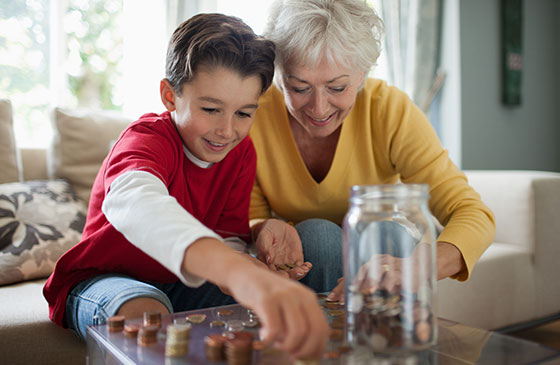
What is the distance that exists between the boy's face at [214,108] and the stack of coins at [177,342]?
1.66 feet

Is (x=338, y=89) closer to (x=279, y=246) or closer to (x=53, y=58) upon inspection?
(x=279, y=246)

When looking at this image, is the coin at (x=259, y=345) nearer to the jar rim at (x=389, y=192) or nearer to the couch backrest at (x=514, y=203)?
the jar rim at (x=389, y=192)

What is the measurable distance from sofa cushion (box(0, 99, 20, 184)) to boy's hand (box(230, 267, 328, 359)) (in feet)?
4.59

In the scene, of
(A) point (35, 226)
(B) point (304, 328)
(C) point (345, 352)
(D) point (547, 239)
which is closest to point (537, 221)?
(D) point (547, 239)

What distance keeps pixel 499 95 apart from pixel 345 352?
363cm

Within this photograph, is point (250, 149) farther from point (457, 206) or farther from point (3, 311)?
point (3, 311)

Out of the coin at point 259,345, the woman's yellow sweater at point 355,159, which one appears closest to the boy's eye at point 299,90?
the woman's yellow sweater at point 355,159

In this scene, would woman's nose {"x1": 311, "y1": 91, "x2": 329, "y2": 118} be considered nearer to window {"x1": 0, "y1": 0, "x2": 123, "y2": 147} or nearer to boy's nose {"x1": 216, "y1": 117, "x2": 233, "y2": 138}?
boy's nose {"x1": 216, "y1": 117, "x2": 233, "y2": 138}

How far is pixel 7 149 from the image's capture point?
1.64m

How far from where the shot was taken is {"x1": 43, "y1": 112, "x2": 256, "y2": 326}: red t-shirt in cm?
94

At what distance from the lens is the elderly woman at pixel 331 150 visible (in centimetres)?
116

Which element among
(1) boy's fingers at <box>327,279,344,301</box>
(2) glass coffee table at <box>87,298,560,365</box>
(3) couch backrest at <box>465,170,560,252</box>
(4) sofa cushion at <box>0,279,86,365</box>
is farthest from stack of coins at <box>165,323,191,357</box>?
(3) couch backrest at <box>465,170,560,252</box>

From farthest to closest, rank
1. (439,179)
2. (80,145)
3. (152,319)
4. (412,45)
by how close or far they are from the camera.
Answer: (412,45) < (80,145) < (439,179) < (152,319)

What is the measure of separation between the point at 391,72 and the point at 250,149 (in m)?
2.29
